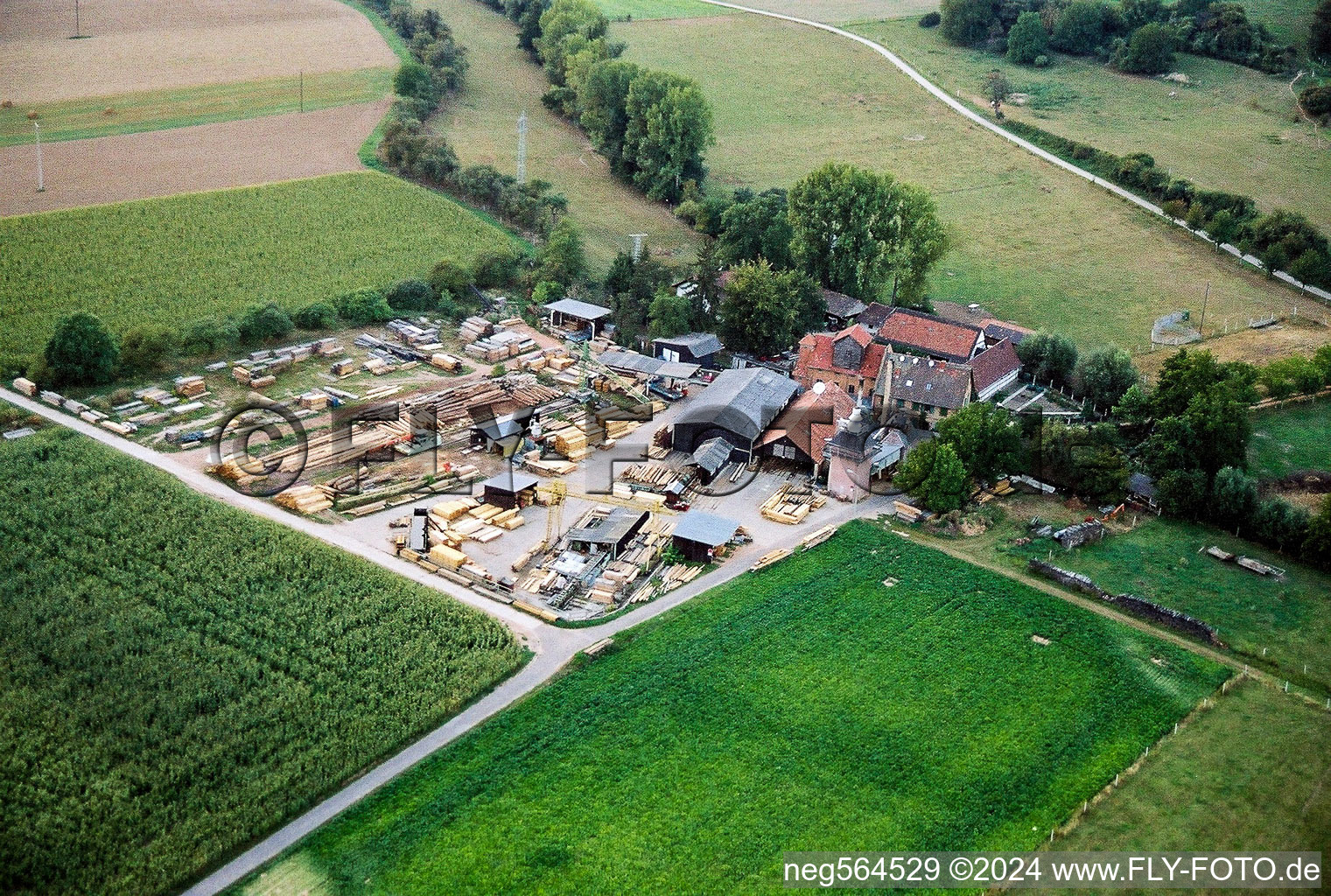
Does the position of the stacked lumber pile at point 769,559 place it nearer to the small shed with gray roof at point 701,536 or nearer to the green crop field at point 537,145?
the small shed with gray roof at point 701,536

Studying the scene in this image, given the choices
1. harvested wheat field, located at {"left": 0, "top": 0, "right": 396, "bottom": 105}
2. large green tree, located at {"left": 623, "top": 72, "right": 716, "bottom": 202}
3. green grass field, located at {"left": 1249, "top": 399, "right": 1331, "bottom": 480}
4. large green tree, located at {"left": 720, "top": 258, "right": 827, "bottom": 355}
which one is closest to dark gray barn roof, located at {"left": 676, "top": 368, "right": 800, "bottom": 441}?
large green tree, located at {"left": 720, "top": 258, "right": 827, "bottom": 355}

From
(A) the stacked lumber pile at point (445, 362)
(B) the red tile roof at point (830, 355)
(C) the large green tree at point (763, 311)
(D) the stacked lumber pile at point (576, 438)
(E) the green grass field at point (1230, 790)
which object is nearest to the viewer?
(E) the green grass field at point (1230, 790)

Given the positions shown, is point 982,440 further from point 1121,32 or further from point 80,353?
point 1121,32

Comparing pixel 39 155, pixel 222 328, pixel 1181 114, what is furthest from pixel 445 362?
pixel 1181 114

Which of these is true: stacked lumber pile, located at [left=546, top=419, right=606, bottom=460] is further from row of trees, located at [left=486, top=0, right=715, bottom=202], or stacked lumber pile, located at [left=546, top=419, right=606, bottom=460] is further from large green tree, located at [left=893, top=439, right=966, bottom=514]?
row of trees, located at [left=486, top=0, right=715, bottom=202]

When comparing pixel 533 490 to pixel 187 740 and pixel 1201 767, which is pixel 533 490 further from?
pixel 1201 767

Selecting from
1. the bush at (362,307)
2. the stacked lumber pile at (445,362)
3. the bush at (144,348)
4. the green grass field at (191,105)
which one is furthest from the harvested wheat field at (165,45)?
the stacked lumber pile at (445,362)

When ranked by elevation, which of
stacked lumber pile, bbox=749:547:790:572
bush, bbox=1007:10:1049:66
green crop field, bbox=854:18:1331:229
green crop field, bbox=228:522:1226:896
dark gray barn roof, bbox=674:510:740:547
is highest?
bush, bbox=1007:10:1049:66

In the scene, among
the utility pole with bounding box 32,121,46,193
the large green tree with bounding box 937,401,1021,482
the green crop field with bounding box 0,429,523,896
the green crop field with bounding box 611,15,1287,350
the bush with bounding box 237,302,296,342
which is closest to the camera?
the green crop field with bounding box 0,429,523,896
